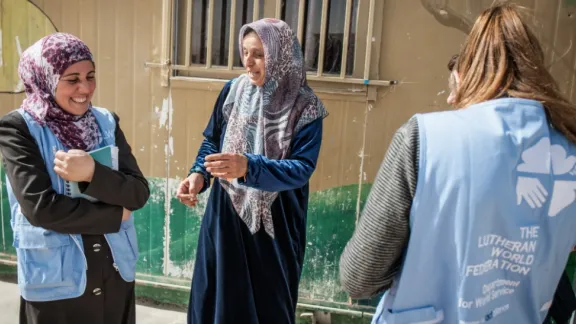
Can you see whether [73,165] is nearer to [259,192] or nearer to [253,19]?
[259,192]

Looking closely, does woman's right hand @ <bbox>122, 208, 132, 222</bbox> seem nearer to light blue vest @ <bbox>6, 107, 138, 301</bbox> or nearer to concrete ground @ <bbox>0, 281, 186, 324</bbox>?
light blue vest @ <bbox>6, 107, 138, 301</bbox>

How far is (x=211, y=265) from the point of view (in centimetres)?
215

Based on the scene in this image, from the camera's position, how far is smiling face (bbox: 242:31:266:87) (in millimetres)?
1986

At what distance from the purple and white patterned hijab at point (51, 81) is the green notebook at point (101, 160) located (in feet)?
0.19

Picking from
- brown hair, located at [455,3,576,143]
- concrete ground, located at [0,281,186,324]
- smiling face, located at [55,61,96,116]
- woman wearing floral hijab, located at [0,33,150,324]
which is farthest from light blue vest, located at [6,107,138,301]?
concrete ground, located at [0,281,186,324]

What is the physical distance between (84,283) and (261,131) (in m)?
0.86

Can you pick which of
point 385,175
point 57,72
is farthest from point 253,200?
point 385,175

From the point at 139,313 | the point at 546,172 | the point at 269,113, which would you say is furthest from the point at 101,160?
the point at 139,313

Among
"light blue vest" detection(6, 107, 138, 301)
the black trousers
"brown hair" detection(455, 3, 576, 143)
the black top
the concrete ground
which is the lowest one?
the concrete ground

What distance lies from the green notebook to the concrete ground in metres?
1.61

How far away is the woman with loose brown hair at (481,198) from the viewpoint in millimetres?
1038

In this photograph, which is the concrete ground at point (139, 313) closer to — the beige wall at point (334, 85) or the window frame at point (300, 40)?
the beige wall at point (334, 85)

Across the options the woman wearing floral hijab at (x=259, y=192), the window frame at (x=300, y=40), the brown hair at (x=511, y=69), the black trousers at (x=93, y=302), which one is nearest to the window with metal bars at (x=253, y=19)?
the window frame at (x=300, y=40)

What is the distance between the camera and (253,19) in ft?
9.11
